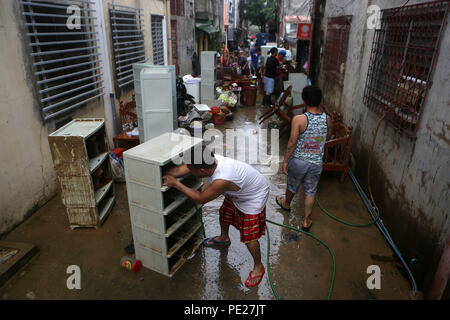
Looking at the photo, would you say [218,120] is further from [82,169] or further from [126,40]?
[82,169]

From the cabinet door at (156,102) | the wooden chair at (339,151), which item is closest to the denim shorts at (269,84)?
the wooden chair at (339,151)

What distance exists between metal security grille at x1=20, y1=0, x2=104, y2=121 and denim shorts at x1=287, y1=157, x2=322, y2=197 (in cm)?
371

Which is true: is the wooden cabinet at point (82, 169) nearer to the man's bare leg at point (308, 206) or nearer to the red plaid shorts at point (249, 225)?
the red plaid shorts at point (249, 225)

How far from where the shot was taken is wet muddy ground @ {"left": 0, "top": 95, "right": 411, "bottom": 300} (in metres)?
3.20

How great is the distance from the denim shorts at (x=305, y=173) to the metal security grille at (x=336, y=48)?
3.66 m

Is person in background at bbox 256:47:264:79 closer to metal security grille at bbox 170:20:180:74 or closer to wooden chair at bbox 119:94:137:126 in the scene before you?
metal security grille at bbox 170:20:180:74

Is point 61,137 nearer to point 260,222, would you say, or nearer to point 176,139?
point 176,139

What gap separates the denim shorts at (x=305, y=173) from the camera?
13.1 ft

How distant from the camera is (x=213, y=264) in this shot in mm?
3617

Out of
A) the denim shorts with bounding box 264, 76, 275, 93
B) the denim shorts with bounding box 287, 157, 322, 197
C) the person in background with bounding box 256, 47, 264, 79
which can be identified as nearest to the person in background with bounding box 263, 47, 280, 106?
the denim shorts with bounding box 264, 76, 275, 93

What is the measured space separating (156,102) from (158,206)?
3137mm

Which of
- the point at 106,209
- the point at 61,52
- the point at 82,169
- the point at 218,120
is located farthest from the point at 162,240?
the point at 218,120

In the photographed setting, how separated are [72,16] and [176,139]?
11.3 ft
